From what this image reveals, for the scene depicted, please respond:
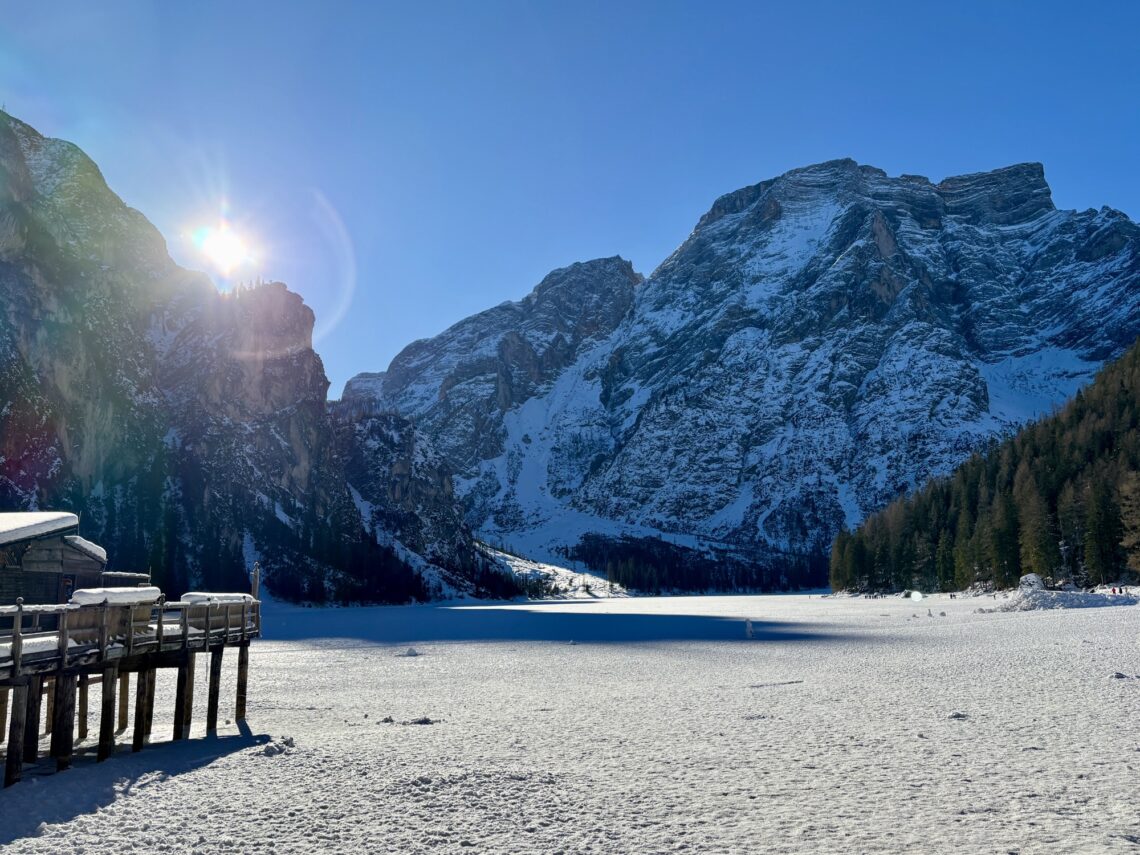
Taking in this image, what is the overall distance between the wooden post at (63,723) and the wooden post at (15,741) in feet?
3.63

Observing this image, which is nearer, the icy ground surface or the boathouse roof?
the icy ground surface

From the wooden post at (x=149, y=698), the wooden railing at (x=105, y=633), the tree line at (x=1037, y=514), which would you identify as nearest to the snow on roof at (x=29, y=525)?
the wooden railing at (x=105, y=633)

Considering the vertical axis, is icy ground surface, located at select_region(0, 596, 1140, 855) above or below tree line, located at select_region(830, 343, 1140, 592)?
below

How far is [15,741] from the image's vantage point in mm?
18125

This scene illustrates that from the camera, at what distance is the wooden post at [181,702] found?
2388 centimetres

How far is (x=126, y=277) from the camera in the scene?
19412cm

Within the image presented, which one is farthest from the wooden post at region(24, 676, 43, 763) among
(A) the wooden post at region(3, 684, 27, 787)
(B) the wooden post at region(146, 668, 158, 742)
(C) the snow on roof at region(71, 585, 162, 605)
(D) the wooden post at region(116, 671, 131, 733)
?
(D) the wooden post at region(116, 671, 131, 733)

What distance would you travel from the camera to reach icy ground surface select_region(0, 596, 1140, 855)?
13.6 metres

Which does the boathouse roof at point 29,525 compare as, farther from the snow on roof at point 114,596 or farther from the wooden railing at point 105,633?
the snow on roof at point 114,596

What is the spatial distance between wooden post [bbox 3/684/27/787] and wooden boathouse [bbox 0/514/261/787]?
20 mm

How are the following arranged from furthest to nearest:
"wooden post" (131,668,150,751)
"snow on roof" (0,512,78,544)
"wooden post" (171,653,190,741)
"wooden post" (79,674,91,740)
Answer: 1. "snow on roof" (0,512,78,544)
2. "wooden post" (171,653,190,741)
3. "wooden post" (79,674,91,740)
4. "wooden post" (131,668,150,751)

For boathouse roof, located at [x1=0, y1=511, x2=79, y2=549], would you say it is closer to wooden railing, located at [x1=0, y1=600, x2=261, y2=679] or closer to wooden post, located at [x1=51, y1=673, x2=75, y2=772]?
→ wooden railing, located at [x1=0, y1=600, x2=261, y2=679]

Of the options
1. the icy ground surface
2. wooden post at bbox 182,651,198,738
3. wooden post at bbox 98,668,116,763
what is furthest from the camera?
wooden post at bbox 182,651,198,738

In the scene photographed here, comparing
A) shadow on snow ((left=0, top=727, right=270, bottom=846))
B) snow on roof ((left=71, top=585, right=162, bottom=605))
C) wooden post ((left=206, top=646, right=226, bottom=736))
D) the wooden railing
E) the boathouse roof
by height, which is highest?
the boathouse roof
